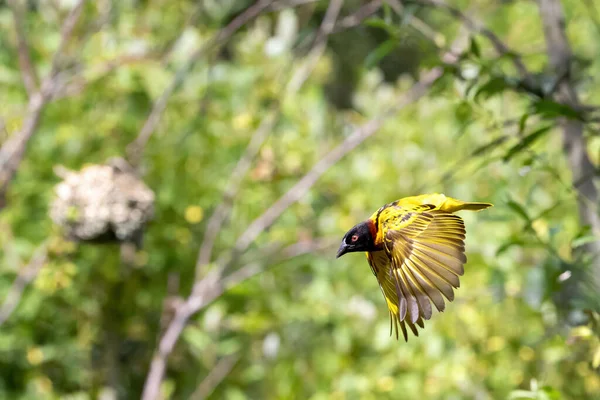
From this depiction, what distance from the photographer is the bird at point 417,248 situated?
0.60 metres

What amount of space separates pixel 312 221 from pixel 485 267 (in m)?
0.63

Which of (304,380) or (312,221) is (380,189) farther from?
(304,380)

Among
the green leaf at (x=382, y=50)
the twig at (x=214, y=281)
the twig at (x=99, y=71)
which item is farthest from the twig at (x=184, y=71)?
the green leaf at (x=382, y=50)

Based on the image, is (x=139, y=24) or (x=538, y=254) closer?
(x=538, y=254)

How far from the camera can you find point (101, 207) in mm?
1909

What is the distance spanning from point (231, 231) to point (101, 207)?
0.53 m

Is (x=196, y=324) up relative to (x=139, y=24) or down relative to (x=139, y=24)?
down

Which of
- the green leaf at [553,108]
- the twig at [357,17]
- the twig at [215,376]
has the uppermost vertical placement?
the twig at [357,17]

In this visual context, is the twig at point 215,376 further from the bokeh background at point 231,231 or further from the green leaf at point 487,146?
the green leaf at point 487,146

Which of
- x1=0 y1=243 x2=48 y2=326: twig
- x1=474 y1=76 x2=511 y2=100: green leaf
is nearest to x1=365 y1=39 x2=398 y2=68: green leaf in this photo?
x1=474 y1=76 x2=511 y2=100: green leaf

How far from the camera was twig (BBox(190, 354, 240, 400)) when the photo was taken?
89.7 inches

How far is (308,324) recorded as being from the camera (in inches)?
90.4

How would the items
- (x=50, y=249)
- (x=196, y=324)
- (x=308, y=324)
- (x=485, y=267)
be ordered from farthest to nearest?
1. (x=196, y=324)
2. (x=308, y=324)
3. (x=50, y=249)
4. (x=485, y=267)

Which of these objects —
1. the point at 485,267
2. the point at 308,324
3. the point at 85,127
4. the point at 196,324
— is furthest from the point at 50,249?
the point at 485,267
